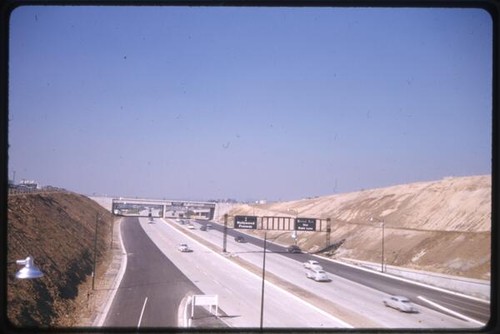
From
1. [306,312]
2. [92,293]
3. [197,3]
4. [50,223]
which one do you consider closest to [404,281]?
[306,312]

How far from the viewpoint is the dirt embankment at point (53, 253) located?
7988mm

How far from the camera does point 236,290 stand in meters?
13.9

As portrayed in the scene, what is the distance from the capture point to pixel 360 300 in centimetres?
1298

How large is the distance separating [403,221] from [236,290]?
2428 cm

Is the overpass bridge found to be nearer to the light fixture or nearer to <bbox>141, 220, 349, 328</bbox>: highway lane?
<bbox>141, 220, 349, 328</bbox>: highway lane

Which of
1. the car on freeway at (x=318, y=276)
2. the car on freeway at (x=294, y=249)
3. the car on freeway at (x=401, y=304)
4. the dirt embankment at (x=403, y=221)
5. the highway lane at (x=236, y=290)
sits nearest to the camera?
the highway lane at (x=236, y=290)

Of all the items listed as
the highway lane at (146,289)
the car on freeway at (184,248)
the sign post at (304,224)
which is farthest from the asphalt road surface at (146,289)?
the sign post at (304,224)

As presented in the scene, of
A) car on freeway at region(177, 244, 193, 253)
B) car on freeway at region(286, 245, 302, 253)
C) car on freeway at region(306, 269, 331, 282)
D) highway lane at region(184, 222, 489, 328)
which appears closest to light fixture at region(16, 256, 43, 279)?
highway lane at region(184, 222, 489, 328)

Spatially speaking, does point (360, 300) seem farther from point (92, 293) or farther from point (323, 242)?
point (323, 242)

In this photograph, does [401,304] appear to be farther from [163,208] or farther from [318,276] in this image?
[163,208]

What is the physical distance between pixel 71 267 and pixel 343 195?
36.6m

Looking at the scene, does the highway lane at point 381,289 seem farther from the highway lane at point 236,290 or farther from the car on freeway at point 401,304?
the highway lane at point 236,290

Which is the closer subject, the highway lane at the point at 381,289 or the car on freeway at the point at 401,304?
the highway lane at the point at 381,289

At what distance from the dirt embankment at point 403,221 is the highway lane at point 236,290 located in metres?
5.99
